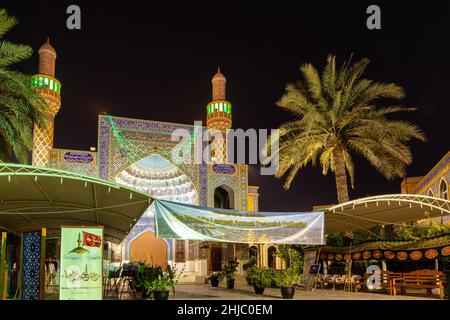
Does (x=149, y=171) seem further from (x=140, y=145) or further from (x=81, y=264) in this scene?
(x=81, y=264)

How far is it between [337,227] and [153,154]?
12.3 metres

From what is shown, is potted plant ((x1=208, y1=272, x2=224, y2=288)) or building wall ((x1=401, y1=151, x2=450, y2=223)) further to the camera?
building wall ((x1=401, y1=151, x2=450, y2=223))

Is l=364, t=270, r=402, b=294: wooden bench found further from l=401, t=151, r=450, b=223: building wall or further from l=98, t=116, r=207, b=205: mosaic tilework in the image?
l=98, t=116, r=207, b=205: mosaic tilework

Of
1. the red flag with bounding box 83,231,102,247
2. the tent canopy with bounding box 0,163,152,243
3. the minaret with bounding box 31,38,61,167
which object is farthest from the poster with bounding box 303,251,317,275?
the minaret with bounding box 31,38,61,167

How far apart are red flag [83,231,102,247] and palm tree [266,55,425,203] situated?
916 centimetres

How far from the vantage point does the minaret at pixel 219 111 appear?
29062mm

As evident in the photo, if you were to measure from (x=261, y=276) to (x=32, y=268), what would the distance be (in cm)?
677

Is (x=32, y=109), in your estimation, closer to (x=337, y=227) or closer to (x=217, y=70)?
(x=337, y=227)

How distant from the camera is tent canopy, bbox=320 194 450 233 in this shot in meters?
13.7

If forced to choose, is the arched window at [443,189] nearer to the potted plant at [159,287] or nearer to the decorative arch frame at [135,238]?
the decorative arch frame at [135,238]

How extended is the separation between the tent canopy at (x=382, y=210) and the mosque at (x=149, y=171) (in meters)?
8.98
